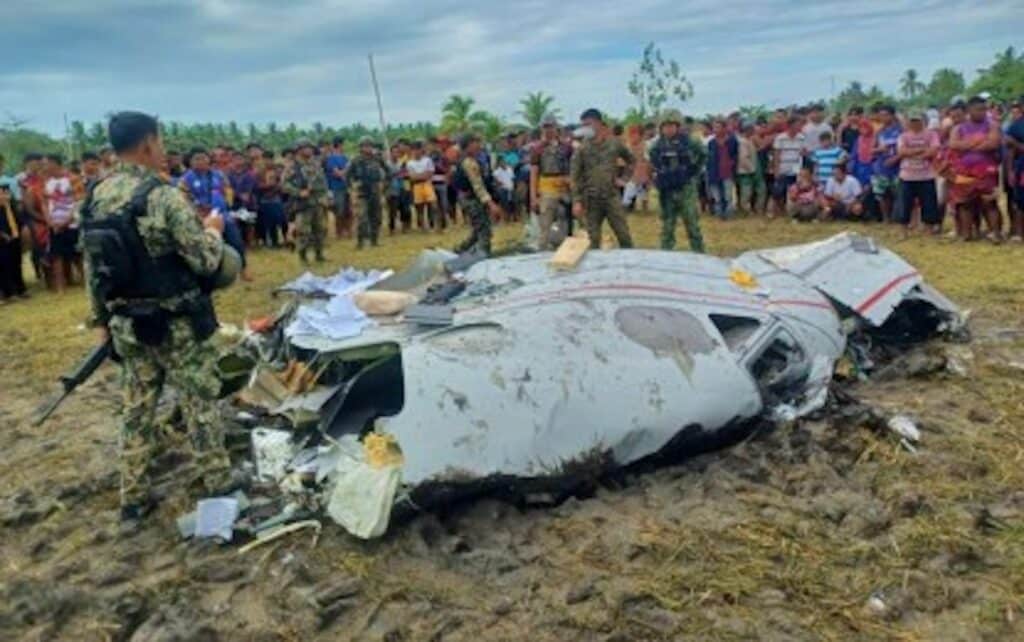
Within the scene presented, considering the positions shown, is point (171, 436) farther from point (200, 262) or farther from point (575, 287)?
point (575, 287)

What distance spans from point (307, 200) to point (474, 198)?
2.68 metres

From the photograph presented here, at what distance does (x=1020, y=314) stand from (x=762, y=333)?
393 centimetres

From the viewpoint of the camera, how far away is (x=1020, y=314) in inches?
308

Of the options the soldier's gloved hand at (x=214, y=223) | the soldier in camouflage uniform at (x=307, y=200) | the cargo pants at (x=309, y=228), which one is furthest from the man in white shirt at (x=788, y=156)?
the soldier's gloved hand at (x=214, y=223)

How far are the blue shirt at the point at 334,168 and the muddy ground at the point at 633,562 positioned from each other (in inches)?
438

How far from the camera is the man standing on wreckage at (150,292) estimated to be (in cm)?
421

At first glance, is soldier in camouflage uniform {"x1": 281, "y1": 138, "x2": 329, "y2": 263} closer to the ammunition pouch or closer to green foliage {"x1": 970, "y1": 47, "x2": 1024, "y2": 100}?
the ammunition pouch

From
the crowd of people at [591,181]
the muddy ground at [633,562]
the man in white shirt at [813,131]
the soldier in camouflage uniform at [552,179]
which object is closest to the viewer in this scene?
the muddy ground at [633,562]

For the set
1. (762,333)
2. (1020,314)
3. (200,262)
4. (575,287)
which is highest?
(200,262)

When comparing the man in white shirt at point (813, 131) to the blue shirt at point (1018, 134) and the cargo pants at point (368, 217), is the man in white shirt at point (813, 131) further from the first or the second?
the cargo pants at point (368, 217)

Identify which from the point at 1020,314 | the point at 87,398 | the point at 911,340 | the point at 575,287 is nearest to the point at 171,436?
the point at 87,398

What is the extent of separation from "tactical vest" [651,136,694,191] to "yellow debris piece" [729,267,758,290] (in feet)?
15.6

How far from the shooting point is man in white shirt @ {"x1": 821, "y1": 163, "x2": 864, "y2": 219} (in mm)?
13805

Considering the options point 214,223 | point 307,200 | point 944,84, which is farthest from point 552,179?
point 944,84
